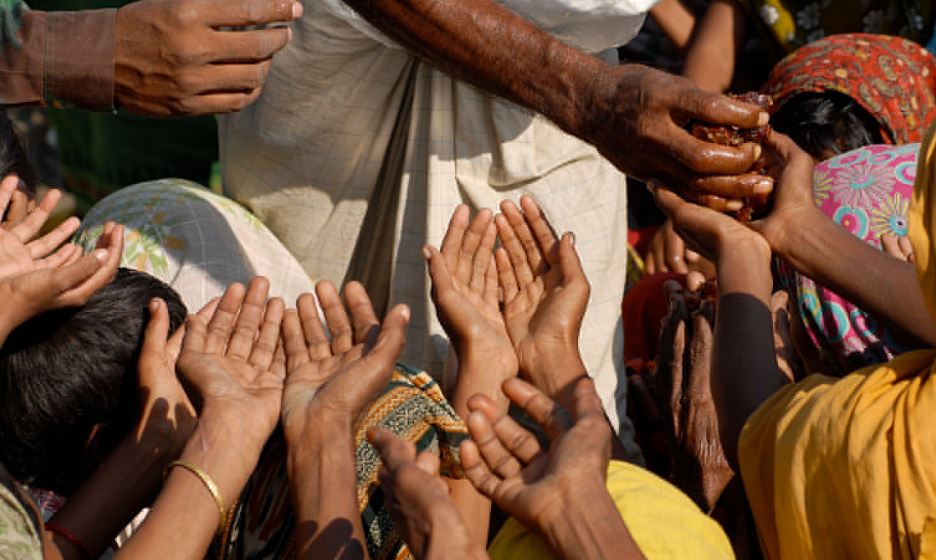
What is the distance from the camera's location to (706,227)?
2.64m

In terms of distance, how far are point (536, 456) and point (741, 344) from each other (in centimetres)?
68

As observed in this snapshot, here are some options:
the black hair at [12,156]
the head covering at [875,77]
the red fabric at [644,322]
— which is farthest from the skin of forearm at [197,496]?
the head covering at [875,77]

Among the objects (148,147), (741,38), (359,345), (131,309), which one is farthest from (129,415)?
(741,38)

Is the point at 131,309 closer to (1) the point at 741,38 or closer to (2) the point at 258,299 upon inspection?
(2) the point at 258,299

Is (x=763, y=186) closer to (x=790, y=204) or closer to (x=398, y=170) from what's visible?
(x=790, y=204)

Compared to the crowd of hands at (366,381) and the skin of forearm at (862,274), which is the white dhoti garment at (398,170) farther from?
the skin of forearm at (862,274)

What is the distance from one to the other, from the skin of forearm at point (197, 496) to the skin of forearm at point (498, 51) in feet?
3.11

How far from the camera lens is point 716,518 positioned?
292 centimetres

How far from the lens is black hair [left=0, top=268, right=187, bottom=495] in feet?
8.24

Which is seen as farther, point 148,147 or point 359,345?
point 148,147

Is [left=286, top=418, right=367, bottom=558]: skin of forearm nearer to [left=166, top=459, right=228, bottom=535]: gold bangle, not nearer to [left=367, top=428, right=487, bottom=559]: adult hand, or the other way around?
[left=166, top=459, right=228, bottom=535]: gold bangle

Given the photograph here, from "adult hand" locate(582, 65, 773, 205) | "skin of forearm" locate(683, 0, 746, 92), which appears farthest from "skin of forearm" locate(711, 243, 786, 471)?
"skin of forearm" locate(683, 0, 746, 92)

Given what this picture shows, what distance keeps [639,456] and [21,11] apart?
176 centimetres

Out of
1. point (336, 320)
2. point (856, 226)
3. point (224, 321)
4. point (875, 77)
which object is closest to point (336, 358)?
point (336, 320)
